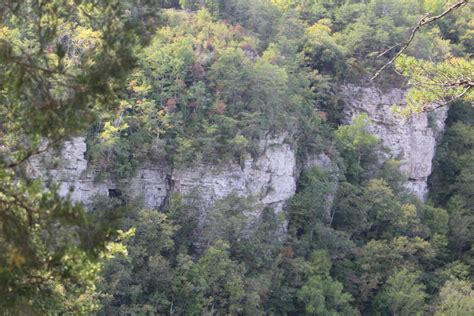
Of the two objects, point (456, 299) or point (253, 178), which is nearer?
point (456, 299)

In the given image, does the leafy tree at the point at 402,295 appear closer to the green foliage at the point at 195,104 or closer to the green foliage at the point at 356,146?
the green foliage at the point at 356,146

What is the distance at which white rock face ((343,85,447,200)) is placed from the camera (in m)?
23.3

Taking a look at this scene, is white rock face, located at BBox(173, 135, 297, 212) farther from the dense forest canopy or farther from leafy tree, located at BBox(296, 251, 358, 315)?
leafy tree, located at BBox(296, 251, 358, 315)

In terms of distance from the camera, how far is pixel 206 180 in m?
16.7

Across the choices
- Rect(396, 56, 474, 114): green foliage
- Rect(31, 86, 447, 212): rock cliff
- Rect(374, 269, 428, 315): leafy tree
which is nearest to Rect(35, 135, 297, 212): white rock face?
Rect(31, 86, 447, 212): rock cliff

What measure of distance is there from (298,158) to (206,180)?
4.84 meters

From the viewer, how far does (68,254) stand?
3.82 meters

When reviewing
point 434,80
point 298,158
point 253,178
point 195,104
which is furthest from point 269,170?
point 434,80

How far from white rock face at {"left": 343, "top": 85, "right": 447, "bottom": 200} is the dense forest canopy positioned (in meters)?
0.46

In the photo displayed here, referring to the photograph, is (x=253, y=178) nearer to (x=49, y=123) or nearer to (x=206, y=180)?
(x=206, y=180)

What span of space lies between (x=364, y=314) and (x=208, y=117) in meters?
8.68

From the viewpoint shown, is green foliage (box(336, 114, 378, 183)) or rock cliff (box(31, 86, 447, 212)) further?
green foliage (box(336, 114, 378, 183))

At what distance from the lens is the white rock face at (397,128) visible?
76.5 ft

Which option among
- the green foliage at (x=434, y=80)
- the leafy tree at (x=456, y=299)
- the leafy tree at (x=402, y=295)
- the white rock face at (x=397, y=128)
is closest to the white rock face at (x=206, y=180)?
the leafy tree at (x=402, y=295)
